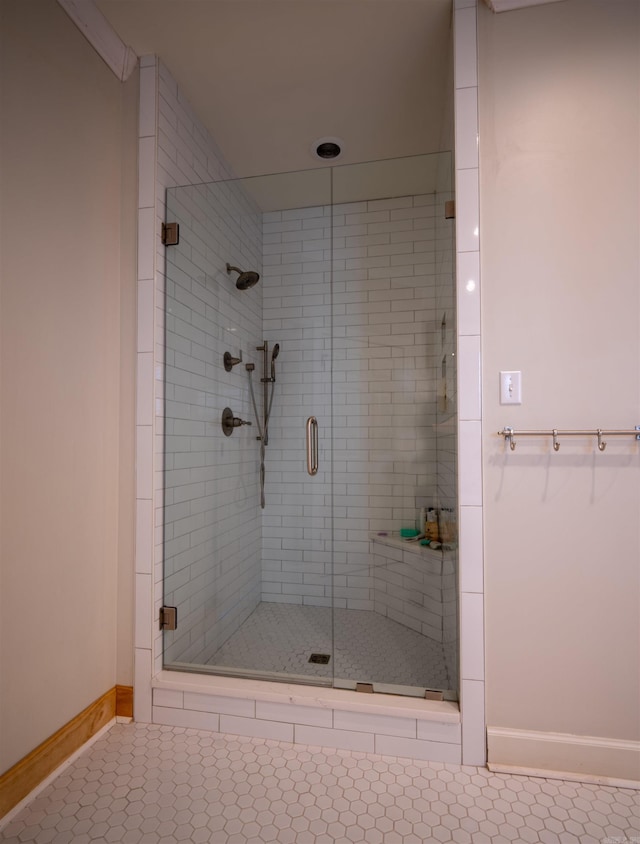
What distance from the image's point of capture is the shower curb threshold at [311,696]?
4.92 ft

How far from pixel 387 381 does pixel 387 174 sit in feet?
2.72

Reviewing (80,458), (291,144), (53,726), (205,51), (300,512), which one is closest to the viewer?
(53,726)

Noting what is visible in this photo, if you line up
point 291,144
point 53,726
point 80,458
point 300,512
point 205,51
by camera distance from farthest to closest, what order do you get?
point 291,144, point 300,512, point 205,51, point 80,458, point 53,726

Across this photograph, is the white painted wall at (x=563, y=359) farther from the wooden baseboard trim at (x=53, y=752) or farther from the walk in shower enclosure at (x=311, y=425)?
the wooden baseboard trim at (x=53, y=752)

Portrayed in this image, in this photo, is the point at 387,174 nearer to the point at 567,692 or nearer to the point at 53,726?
the point at 567,692

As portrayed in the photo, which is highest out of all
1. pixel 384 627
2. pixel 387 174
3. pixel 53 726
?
pixel 387 174

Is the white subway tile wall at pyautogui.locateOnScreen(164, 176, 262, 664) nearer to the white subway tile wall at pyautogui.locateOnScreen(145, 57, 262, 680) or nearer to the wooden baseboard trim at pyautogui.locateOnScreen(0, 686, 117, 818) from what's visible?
the white subway tile wall at pyautogui.locateOnScreen(145, 57, 262, 680)

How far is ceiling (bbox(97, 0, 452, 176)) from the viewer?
63.9 inches

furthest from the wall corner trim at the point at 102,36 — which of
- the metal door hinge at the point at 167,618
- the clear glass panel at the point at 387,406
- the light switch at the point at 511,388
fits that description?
the metal door hinge at the point at 167,618

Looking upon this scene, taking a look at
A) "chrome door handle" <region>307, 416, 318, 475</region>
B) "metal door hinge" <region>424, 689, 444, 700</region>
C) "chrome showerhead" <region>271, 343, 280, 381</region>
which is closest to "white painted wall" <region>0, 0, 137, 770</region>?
"chrome showerhead" <region>271, 343, 280, 381</region>

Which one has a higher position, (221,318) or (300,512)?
(221,318)

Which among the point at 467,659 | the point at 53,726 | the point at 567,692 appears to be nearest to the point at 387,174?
the point at 467,659

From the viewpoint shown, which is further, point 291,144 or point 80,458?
point 291,144

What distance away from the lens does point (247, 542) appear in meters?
2.07
